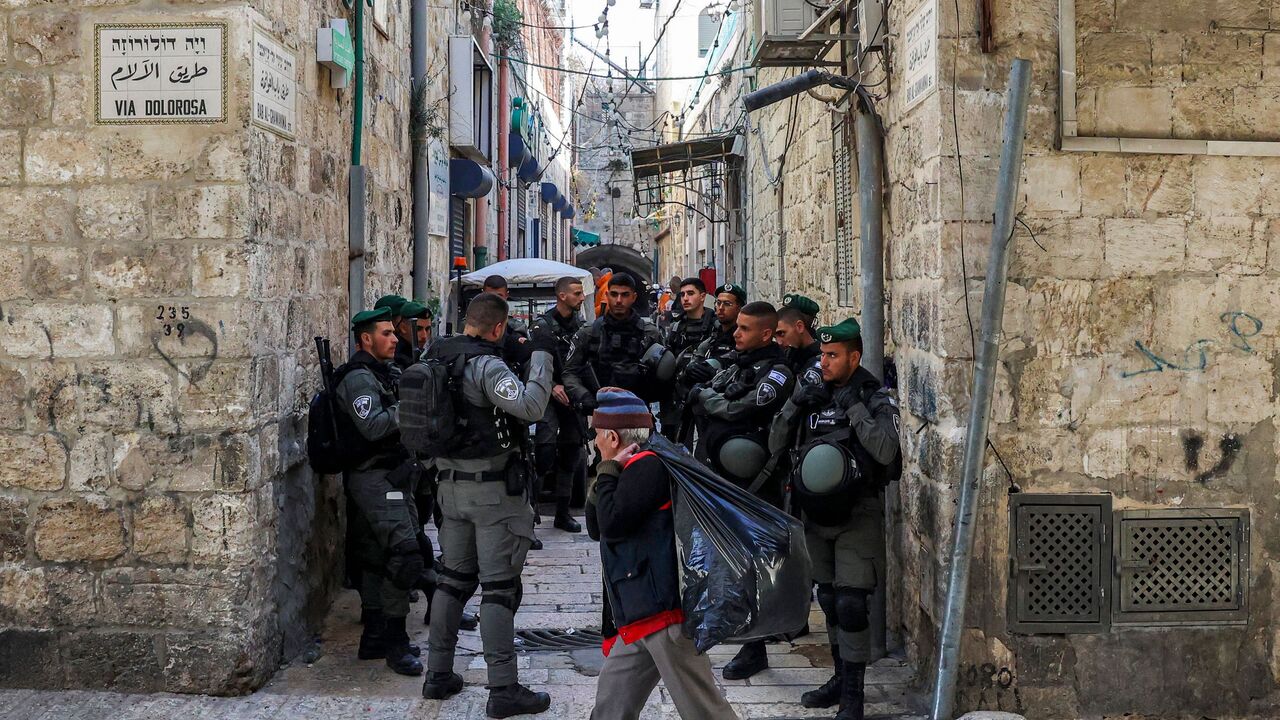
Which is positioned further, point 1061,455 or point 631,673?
point 1061,455

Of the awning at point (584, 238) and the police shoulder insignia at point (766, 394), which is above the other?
the awning at point (584, 238)

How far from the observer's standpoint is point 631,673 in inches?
153

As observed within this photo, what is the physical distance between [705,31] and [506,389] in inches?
837

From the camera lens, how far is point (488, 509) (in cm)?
508

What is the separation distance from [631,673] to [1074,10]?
3.39m

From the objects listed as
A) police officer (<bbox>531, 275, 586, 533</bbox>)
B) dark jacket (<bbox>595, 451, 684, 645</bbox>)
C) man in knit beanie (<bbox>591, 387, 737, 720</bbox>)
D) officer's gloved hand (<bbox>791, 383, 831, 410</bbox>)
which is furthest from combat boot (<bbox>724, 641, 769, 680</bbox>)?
police officer (<bbox>531, 275, 586, 533</bbox>)

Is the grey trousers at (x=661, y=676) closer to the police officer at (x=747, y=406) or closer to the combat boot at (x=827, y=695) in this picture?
the combat boot at (x=827, y=695)

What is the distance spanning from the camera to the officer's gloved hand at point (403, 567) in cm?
563

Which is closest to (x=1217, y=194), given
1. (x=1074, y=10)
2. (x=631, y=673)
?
(x=1074, y=10)

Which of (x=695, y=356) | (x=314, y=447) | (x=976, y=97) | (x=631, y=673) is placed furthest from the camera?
(x=695, y=356)

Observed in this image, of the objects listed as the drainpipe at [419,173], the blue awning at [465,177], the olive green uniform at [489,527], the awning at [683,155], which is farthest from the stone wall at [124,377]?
the awning at [683,155]

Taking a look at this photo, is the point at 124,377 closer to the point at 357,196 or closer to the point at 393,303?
the point at 393,303

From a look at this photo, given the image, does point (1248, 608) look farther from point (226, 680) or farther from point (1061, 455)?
point (226, 680)

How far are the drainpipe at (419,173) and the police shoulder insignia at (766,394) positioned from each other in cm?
446
